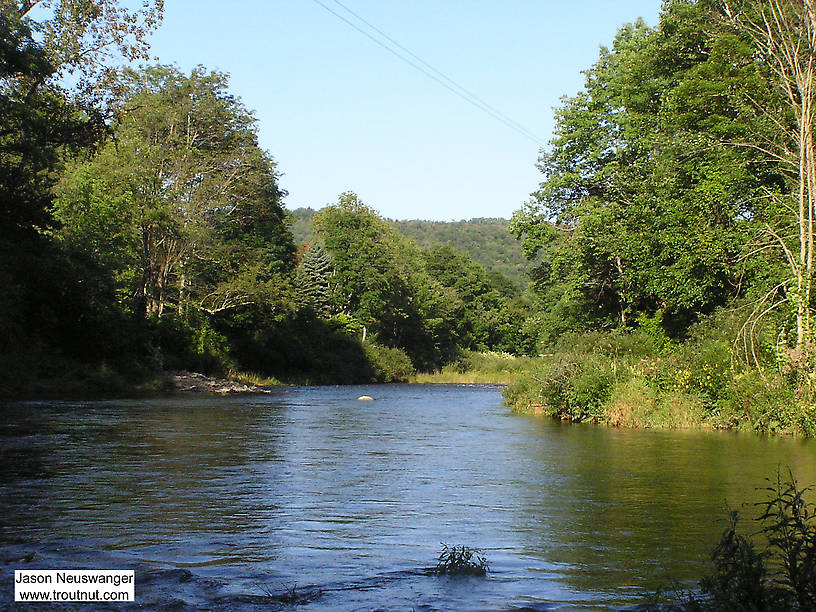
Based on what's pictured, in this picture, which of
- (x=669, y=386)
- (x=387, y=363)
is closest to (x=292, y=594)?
(x=669, y=386)

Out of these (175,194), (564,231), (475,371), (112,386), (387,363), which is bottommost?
(475,371)

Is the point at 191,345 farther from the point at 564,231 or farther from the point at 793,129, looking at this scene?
the point at 793,129

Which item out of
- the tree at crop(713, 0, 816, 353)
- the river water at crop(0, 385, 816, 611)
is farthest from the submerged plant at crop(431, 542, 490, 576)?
the tree at crop(713, 0, 816, 353)

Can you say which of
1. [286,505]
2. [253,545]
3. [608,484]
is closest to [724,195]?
[608,484]

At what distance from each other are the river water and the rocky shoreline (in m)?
20.4

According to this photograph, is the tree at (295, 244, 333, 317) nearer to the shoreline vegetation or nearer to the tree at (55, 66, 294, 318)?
the shoreline vegetation

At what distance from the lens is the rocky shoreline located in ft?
148

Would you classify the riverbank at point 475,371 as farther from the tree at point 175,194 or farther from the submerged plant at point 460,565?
the submerged plant at point 460,565

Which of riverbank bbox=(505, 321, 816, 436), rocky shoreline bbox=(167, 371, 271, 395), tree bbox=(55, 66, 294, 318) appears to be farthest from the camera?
tree bbox=(55, 66, 294, 318)

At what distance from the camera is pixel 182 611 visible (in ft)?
20.7

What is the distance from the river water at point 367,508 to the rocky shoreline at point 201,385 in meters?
20.4

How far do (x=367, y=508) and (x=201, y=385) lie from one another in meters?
35.7

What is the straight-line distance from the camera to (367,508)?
12133 mm

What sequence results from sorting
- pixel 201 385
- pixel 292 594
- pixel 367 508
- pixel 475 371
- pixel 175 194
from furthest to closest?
pixel 475 371
pixel 175 194
pixel 201 385
pixel 367 508
pixel 292 594
